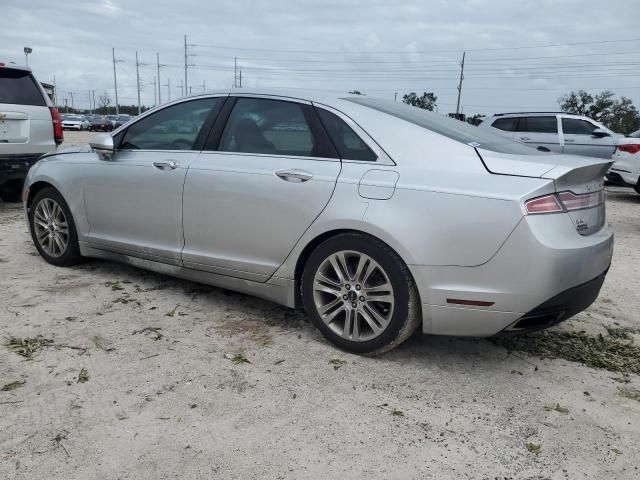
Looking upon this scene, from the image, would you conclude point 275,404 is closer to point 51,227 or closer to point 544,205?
point 544,205

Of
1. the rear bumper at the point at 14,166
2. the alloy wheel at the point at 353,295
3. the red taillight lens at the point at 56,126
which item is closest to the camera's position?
the alloy wheel at the point at 353,295

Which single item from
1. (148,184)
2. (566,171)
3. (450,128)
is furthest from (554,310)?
(148,184)

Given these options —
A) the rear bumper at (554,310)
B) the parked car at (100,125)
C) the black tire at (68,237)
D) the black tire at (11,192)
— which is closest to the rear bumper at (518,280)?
the rear bumper at (554,310)

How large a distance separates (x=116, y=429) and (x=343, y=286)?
1.40m

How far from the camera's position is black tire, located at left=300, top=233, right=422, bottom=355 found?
3004 millimetres

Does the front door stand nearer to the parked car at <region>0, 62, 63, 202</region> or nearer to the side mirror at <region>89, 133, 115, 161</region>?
the side mirror at <region>89, 133, 115, 161</region>

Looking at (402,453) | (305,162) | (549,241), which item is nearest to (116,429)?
(402,453)

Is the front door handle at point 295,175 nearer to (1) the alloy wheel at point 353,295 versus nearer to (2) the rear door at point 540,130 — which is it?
(1) the alloy wheel at point 353,295

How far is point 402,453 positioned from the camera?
2.38 m

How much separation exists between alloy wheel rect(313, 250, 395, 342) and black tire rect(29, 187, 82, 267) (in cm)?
253

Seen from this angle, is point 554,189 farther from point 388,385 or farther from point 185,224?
point 185,224

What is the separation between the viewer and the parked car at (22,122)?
279 inches

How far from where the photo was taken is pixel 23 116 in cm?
725

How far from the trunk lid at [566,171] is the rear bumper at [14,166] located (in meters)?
6.36
